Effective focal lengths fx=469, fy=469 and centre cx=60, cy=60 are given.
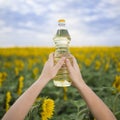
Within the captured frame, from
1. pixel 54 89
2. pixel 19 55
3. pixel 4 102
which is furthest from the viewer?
pixel 19 55

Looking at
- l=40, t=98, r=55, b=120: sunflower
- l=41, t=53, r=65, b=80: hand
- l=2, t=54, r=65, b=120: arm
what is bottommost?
l=40, t=98, r=55, b=120: sunflower

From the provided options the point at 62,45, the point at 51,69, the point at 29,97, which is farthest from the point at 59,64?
the point at 62,45

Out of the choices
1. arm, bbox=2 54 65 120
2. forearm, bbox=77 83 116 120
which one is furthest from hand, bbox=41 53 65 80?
forearm, bbox=77 83 116 120

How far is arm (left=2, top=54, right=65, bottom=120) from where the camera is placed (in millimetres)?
2598

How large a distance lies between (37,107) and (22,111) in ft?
1.30

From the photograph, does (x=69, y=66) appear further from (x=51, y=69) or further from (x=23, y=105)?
(x=23, y=105)

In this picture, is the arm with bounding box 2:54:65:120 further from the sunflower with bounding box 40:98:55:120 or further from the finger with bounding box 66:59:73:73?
the sunflower with bounding box 40:98:55:120

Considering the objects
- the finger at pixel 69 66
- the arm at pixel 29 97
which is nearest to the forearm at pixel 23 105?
the arm at pixel 29 97

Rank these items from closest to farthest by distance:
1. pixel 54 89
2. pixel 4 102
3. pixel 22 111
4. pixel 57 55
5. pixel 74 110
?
pixel 22 111, pixel 57 55, pixel 4 102, pixel 74 110, pixel 54 89

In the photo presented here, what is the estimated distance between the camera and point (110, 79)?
7.05 m

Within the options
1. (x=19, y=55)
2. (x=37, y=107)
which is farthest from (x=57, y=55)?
(x=19, y=55)

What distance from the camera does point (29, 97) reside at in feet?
8.61

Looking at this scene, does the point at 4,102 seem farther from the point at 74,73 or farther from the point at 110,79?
the point at 110,79

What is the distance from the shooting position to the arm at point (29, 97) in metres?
2.60
